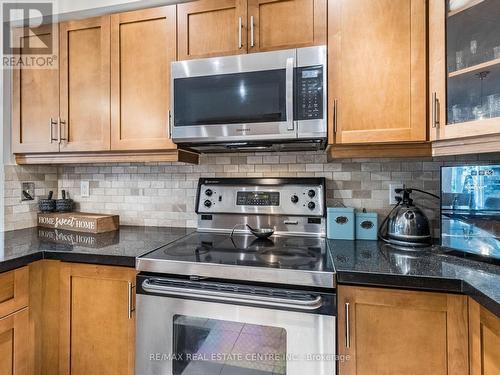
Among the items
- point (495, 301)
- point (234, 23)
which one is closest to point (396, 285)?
point (495, 301)

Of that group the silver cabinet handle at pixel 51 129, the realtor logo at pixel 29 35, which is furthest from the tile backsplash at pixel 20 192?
the realtor logo at pixel 29 35

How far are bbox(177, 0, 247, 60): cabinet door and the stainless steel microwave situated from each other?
0.26 feet

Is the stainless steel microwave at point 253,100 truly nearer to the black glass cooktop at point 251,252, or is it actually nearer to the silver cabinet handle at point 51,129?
the black glass cooktop at point 251,252

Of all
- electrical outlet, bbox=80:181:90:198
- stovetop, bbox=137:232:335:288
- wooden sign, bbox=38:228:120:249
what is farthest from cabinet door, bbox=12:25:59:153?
stovetop, bbox=137:232:335:288

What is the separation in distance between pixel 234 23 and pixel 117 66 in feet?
2.34

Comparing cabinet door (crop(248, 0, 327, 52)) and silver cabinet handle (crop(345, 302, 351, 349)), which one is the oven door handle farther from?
cabinet door (crop(248, 0, 327, 52))

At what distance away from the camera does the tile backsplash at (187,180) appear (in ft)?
5.45

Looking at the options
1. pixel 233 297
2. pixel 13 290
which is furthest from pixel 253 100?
pixel 13 290

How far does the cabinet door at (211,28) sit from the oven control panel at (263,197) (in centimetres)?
74

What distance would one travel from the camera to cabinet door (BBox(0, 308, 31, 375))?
1223 millimetres

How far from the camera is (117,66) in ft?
5.53

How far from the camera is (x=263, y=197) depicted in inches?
70.2

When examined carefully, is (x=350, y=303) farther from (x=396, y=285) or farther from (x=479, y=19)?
(x=479, y=19)

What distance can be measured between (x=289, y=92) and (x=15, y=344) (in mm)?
1634
